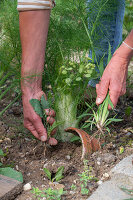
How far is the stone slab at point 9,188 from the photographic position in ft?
3.38

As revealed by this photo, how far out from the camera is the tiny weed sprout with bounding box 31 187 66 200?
1001 millimetres

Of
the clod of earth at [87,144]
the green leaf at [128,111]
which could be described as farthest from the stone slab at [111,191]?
the green leaf at [128,111]

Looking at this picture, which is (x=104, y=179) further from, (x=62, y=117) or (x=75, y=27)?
(x=75, y=27)

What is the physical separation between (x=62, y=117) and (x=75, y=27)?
55 centimetres

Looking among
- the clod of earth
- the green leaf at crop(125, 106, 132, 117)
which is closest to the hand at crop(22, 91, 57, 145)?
the clod of earth

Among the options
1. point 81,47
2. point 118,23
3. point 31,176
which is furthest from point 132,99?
point 31,176

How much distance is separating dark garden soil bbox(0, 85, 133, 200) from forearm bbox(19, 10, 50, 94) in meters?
0.33

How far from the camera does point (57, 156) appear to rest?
1.37m

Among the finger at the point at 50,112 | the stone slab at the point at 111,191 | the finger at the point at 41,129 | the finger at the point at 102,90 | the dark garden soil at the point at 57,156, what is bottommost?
the dark garden soil at the point at 57,156

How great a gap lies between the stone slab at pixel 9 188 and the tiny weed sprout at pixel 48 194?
0.25 feet

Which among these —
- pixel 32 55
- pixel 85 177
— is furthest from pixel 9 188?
Result: pixel 32 55

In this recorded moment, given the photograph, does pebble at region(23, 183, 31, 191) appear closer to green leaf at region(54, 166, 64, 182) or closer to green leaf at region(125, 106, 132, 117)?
green leaf at region(54, 166, 64, 182)

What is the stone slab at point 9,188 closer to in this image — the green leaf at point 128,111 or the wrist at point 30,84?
the wrist at point 30,84

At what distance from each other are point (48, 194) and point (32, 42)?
74 cm
